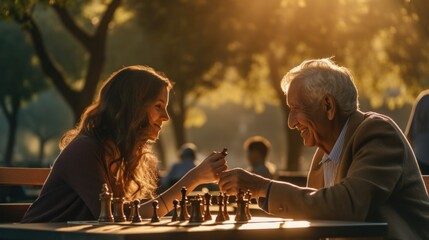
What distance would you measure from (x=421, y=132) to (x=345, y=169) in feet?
9.97

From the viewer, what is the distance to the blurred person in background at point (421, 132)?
8.36 metres

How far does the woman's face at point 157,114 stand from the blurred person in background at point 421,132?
288 centimetres

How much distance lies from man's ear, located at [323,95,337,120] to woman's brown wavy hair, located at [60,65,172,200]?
853mm

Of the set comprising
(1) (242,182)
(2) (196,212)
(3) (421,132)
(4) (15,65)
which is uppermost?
(4) (15,65)

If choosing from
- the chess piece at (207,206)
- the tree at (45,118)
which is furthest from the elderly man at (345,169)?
the tree at (45,118)

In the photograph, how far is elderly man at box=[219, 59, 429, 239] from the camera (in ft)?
16.9

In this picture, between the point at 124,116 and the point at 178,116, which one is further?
the point at 178,116

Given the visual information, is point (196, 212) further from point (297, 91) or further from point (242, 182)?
point (297, 91)

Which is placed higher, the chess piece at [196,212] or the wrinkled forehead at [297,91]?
the wrinkled forehead at [297,91]

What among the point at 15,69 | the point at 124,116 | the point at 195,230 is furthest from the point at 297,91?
the point at 15,69

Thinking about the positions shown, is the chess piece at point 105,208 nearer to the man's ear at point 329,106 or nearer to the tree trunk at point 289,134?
the man's ear at point 329,106

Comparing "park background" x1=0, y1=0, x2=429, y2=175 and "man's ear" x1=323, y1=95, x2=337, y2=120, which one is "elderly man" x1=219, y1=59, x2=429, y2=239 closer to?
"man's ear" x1=323, y1=95, x2=337, y2=120

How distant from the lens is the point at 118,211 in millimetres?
5016

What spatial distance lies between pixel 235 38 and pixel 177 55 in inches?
86.4
